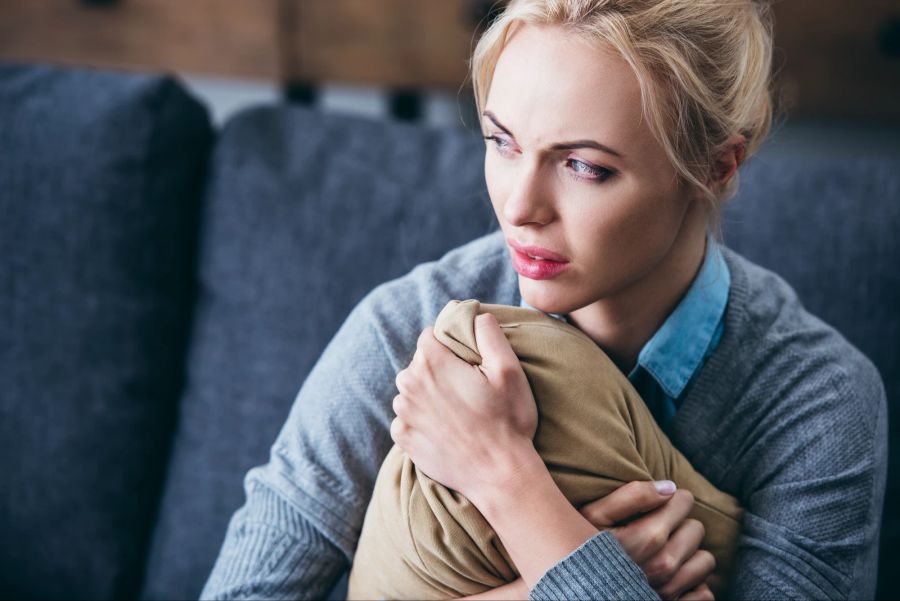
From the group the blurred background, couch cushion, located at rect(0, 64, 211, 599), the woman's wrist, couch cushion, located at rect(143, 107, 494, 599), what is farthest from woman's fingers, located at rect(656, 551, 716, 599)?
the blurred background

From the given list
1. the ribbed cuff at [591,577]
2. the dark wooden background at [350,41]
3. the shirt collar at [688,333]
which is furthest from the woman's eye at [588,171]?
the dark wooden background at [350,41]

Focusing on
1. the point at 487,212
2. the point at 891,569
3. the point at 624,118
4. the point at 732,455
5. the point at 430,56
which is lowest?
the point at 891,569

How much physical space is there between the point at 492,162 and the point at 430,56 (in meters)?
0.80

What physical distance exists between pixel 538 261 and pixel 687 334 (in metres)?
0.21

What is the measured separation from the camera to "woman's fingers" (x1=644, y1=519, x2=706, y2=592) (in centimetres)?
79

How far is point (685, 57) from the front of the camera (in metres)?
0.78

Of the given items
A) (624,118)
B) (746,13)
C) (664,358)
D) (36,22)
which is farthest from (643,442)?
(36,22)

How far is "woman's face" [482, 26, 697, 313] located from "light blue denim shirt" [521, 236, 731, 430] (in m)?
0.10

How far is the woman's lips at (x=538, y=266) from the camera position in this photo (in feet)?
2.63

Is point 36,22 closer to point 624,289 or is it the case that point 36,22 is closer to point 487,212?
point 487,212

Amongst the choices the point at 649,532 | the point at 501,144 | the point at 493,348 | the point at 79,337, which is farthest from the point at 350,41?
the point at 649,532

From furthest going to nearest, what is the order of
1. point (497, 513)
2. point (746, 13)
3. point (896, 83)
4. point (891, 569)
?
point (896, 83)
point (891, 569)
point (746, 13)
point (497, 513)

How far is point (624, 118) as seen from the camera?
75 cm

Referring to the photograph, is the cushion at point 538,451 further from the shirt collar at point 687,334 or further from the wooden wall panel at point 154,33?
the wooden wall panel at point 154,33
